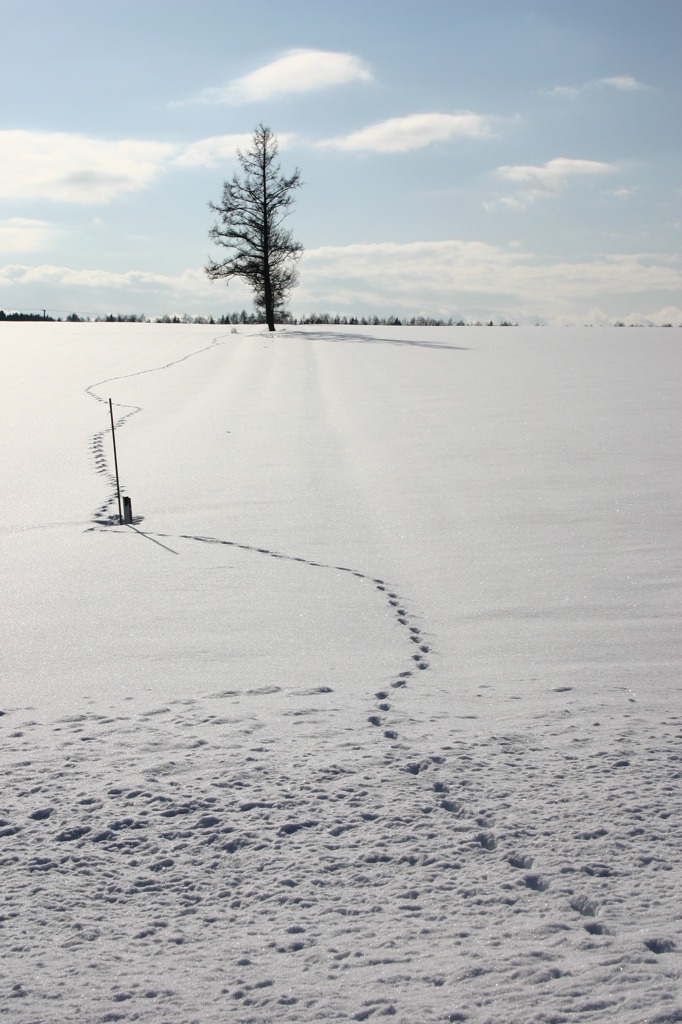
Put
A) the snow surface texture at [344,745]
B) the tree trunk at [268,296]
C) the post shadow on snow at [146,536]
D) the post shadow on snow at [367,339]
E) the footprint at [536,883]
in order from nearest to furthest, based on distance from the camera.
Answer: the snow surface texture at [344,745] → the footprint at [536,883] → the post shadow on snow at [146,536] → the post shadow on snow at [367,339] → the tree trunk at [268,296]

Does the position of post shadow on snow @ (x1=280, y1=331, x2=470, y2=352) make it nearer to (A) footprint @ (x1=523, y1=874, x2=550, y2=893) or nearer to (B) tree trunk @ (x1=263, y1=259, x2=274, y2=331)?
(B) tree trunk @ (x1=263, y1=259, x2=274, y2=331)

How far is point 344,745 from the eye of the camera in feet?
7.82

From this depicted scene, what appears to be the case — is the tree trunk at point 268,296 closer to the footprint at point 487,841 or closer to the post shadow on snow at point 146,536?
the post shadow on snow at point 146,536

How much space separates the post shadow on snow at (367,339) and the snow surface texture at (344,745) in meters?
11.2

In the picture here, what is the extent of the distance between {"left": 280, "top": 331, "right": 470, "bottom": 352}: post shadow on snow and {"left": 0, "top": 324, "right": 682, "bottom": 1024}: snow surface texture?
36.9 ft

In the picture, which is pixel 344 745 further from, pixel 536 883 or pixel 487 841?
pixel 536 883

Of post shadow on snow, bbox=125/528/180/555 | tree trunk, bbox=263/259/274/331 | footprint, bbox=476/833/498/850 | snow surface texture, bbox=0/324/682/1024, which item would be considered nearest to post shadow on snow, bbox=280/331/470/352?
tree trunk, bbox=263/259/274/331

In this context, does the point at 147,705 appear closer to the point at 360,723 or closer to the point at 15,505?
the point at 360,723

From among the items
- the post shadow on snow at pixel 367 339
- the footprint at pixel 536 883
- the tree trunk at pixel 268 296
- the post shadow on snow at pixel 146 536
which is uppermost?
the tree trunk at pixel 268 296

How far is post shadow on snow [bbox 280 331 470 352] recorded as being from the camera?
56.6 ft

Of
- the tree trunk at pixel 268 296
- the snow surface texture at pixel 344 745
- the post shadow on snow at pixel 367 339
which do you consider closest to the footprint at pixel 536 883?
the snow surface texture at pixel 344 745

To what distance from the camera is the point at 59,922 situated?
67.1 inches

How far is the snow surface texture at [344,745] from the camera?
5.13ft

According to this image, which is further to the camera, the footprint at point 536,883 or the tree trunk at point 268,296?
the tree trunk at point 268,296
